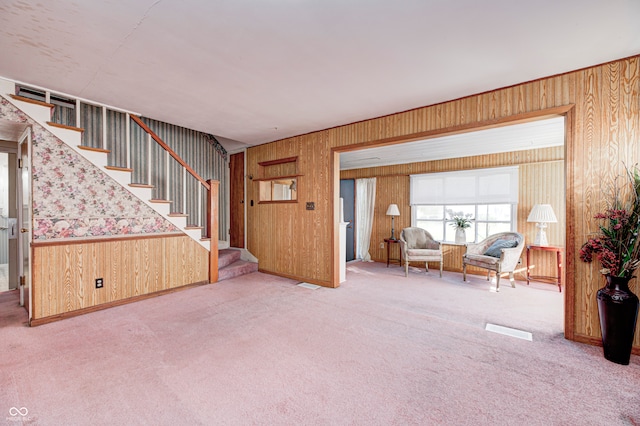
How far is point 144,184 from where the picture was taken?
3982 mm

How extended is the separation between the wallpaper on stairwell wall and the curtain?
16.6 ft

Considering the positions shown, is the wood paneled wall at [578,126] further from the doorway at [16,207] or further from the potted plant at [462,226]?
the doorway at [16,207]

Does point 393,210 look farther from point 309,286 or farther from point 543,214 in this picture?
point 309,286

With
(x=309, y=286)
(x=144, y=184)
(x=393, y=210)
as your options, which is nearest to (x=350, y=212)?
(x=393, y=210)

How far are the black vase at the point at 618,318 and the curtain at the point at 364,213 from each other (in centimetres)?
499

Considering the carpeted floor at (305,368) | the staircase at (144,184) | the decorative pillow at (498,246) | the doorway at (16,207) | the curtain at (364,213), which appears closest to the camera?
the carpeted floor at (305,368)

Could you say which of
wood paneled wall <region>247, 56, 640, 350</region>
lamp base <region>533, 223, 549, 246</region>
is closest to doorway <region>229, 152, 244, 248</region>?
wood paneled wall <region>247, 56, 640, 350</region>

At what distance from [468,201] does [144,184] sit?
5.94 meters

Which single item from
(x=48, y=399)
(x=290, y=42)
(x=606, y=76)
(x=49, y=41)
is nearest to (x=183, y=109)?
(x=49, y=41)

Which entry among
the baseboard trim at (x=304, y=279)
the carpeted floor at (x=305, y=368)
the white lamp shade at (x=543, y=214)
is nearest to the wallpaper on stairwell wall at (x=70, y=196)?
the carpeted floor at (x=305, y=368)

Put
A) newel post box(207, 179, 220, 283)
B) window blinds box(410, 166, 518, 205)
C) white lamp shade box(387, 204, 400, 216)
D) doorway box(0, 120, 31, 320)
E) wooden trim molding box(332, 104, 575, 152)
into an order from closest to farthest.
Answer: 1. wooden trim molding box(332, 104, 575, 152)
2. doorway box(0, 120, 31, 320)
3. newel post box(207, 179, 220, 283)
4. window blinds box(410, 166, 518, 205)
5. white lamp shade box(387, 204, 400, 216)

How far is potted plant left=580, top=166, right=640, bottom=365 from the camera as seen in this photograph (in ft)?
7.24

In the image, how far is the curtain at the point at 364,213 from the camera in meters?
7.18

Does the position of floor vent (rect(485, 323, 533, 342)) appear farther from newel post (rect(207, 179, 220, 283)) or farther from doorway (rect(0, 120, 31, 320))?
doorway (rect(0, 120, 31, 320))
